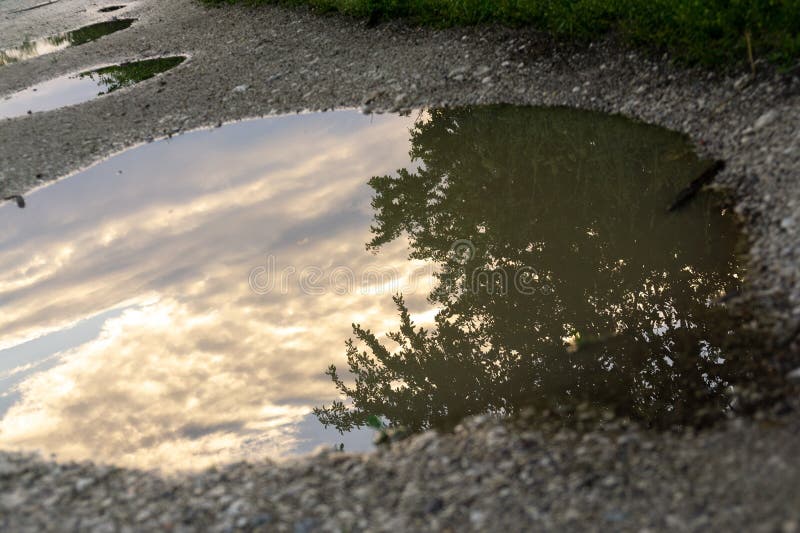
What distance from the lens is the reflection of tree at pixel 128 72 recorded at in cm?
1583

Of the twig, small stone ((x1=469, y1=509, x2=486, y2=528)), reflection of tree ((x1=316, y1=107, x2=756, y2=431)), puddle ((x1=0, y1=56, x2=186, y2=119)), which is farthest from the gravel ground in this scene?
puddle ((x1=0, y1=56, x2=186, y2=119))

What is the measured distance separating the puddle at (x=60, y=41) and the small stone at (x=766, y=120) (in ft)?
57.1

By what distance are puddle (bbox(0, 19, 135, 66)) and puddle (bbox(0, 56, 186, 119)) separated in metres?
3.69

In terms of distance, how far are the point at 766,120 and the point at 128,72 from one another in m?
13.0

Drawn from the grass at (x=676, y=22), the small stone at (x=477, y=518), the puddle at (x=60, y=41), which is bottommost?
the small stone at (x=477, y=518)

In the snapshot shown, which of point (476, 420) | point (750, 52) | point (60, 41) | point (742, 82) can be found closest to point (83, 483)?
point (476, 420)

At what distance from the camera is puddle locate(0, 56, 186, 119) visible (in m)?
15.3

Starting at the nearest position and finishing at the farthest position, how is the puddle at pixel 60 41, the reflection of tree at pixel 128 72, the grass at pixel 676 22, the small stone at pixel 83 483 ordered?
the small stone at pixel 83 483 < the grass at pixel 676 22 < the reflection of tree at pixel 128 72 < the puddle at pixel 60 41

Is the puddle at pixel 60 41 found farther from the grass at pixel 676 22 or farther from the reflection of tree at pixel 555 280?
the reflection of tree at pixel 555 280

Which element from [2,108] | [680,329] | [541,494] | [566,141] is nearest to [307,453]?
[541,494]

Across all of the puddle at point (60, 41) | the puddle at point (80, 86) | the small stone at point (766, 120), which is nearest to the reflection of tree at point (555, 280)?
the small stone at point (766, 120)

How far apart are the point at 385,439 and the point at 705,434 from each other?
2217 mm

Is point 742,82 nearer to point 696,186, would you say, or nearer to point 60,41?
point 696,186

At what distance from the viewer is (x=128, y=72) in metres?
16.6
